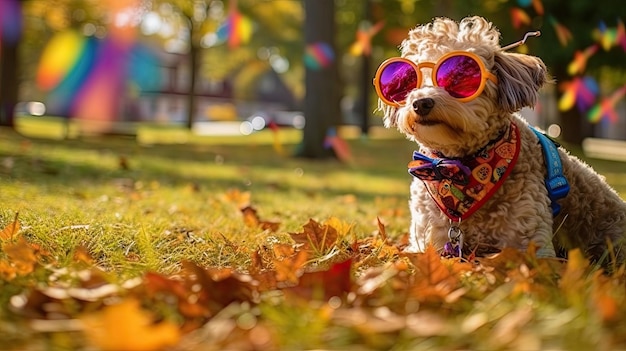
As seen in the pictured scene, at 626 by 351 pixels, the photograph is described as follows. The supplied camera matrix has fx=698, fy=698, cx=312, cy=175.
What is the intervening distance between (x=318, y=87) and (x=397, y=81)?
10.4m

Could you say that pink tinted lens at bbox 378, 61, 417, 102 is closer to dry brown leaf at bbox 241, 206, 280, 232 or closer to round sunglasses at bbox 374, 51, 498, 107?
round sunglasses at bbox 374, 51, 498, 107

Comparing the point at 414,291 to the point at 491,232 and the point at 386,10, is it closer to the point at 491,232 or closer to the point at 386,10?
the point at 491,232

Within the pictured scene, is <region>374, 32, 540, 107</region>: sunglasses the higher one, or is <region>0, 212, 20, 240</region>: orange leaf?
<region>374, 32, 540, 107</region>: sunglasses

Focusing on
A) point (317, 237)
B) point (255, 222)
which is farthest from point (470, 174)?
point (255, 222)

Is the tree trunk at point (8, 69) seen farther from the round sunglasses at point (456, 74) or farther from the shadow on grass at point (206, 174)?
the round sunglasses at point (456, 74)

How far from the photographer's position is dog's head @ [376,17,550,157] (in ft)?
10.9

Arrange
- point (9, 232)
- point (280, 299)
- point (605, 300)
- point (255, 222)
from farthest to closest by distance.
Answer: point (255, 222), point (9, 232), point (280, 299), point (605, 300)

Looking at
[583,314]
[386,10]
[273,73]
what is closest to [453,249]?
[583,314]

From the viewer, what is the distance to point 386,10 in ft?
89.0

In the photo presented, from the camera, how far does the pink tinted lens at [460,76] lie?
132 inches

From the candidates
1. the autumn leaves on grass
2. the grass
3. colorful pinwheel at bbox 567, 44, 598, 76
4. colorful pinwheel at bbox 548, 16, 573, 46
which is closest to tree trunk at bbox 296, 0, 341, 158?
colorful pinwheel at bbox 548, 16, 573, 46

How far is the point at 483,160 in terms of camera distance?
344cm

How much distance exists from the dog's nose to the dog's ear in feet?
1.25

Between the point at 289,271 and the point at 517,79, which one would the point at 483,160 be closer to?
the point at 517,79
